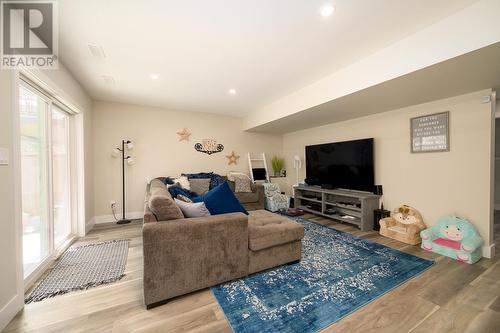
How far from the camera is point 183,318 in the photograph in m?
1.42

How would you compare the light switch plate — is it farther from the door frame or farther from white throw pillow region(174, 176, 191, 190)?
white throw pillow region(174, 176, 191, 190)

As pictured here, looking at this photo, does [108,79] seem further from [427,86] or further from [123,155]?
[427,86]

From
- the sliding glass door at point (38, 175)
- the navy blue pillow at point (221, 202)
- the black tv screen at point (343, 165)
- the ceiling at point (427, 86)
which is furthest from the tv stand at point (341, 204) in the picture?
the sliding glass door at point (38, 175)

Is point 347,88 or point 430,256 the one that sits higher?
point 347,88

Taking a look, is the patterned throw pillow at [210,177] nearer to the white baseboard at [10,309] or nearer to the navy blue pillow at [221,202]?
the navy blue pillow at [221,202]

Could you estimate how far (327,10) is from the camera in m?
1.57

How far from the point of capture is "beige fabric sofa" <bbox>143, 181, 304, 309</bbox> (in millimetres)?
1518

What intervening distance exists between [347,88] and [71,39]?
3.05 meters

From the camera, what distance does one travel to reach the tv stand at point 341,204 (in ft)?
10.6

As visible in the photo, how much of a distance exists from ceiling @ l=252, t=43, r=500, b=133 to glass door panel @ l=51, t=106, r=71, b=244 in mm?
3588

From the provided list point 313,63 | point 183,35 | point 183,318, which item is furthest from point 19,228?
point 313,63

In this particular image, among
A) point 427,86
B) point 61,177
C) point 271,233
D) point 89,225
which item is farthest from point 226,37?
point 89,225

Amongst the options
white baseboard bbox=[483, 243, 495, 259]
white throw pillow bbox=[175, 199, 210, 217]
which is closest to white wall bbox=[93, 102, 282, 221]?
white throw pillow bbox=[175, 199, 210, 217]

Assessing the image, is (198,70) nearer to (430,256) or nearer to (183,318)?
(183,318)
